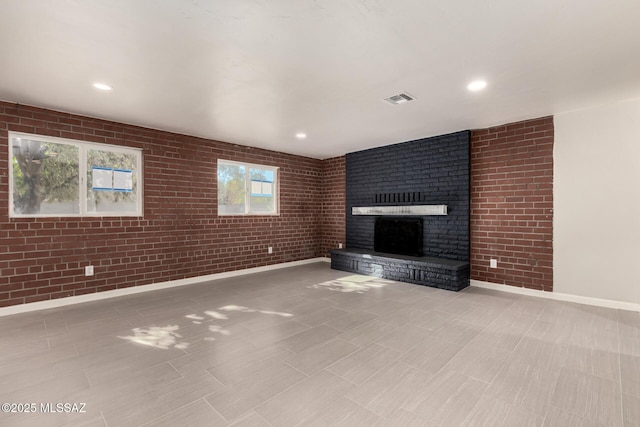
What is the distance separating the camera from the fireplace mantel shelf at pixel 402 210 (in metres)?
4.84

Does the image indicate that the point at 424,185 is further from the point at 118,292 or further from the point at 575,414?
the point at 118,292

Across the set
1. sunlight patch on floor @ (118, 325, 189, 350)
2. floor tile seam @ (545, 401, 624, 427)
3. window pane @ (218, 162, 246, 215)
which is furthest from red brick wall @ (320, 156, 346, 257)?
floor tile seam @ (545, 401, 624, 427)

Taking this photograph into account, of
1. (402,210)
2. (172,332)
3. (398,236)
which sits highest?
(402,210)

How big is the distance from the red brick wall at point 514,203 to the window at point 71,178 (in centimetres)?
552

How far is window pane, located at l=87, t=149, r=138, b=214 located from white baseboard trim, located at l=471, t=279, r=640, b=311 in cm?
572

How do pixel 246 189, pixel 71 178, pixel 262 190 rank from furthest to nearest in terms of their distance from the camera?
1. pixel 262 190
2. pixel 246 189
3. pixel 71 178

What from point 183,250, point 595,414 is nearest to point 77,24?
point 183,250

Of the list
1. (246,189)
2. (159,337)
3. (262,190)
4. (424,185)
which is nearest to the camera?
(159,337)

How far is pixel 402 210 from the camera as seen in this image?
5.39 m

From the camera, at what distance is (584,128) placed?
3707 mm

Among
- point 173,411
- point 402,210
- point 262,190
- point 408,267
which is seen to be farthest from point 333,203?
point 173,411

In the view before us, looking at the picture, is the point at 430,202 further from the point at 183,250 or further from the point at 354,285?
the point at 183,250

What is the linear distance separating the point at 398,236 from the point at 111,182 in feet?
16.2

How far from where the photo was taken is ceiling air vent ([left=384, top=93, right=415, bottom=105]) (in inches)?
127
